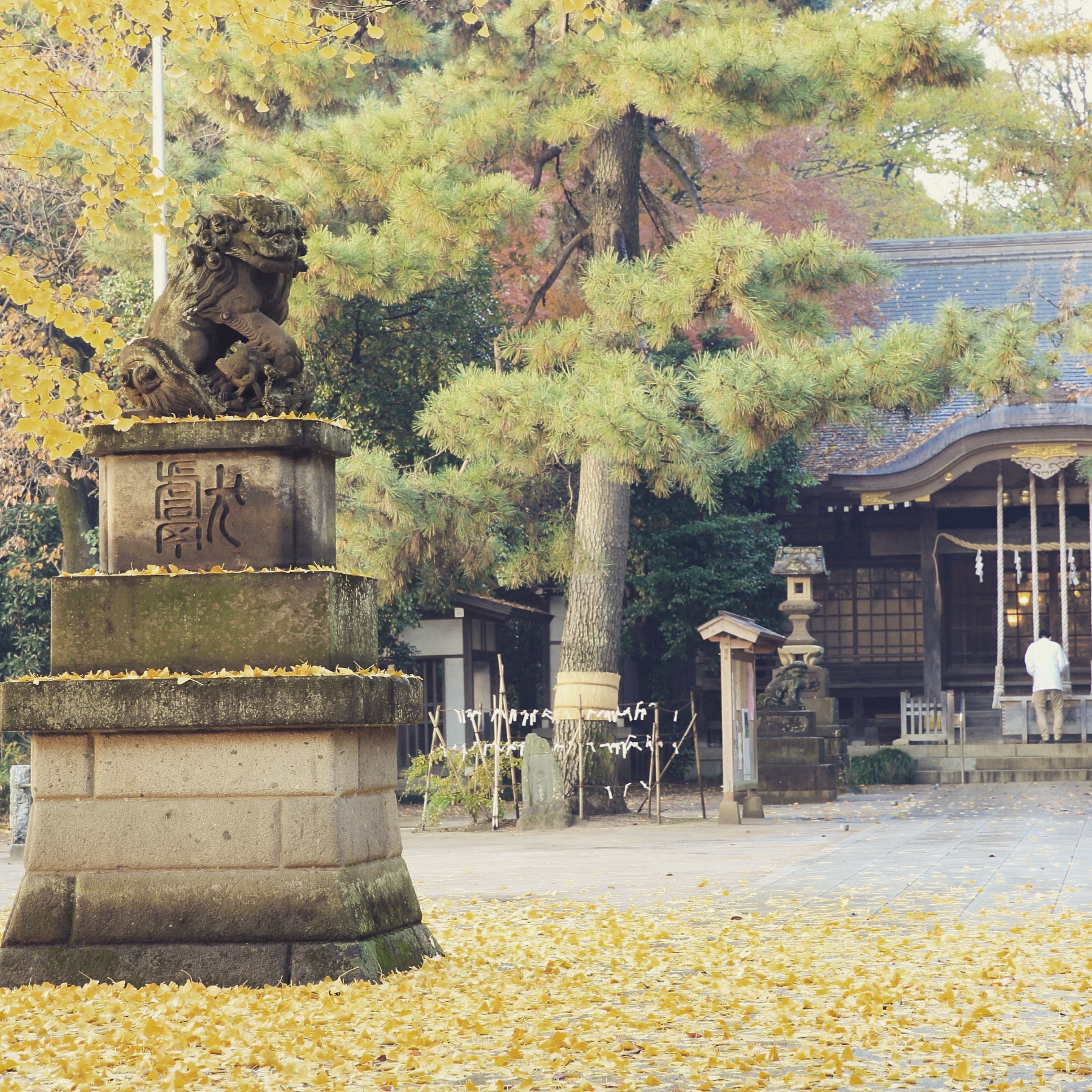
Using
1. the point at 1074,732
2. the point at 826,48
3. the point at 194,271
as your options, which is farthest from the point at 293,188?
the point at 1074,732

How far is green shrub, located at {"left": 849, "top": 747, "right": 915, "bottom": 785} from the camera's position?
821 inches

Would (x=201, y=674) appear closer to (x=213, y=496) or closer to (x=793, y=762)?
(x=213, y=496)

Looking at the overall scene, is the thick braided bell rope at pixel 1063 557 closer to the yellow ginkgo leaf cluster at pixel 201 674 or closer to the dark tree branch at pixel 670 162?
the dark tree branch at pixel 670 162

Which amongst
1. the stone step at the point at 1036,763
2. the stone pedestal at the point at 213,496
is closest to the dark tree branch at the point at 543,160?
the stone step at the point at 1036,763

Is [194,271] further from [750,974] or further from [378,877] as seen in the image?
[750,974]

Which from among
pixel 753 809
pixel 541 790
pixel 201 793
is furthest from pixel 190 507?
pixel 753 809

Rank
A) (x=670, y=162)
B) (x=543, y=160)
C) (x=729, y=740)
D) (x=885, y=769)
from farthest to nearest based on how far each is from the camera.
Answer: (x=885, y=769) < (x=670, y=162) < (x=543, y=160) < (x=729, y=740)

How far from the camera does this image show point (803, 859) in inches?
440

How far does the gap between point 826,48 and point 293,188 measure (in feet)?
18.7

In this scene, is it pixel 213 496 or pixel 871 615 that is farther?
pixel 871 615

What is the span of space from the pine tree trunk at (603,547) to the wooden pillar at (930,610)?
7827 mm

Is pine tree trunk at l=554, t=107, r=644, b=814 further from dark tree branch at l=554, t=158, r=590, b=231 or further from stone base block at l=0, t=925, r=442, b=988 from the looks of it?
stone base block at l=0, t=925, r=442, b=988

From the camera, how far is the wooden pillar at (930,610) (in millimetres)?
22984

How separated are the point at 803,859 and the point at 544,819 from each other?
4431 millimetres
